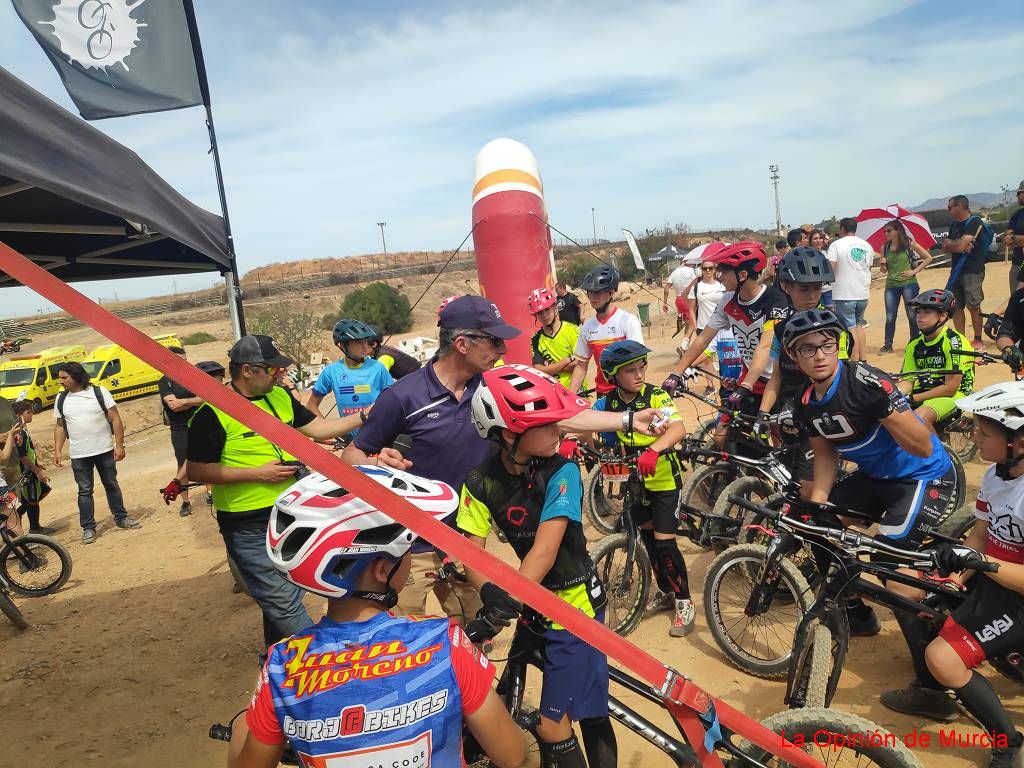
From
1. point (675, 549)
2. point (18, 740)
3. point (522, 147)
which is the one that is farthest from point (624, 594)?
point (522, 147)

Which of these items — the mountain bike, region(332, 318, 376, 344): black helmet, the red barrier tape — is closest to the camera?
the red barrier tape

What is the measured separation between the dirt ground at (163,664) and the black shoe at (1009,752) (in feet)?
1.37

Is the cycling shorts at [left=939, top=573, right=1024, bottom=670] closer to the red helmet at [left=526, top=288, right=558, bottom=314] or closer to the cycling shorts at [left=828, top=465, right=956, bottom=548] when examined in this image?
the cycling shorts at [left=828, top=465, right=956, bottom=548]

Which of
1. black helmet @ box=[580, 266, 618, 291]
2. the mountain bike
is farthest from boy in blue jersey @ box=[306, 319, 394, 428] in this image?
the mountain bike

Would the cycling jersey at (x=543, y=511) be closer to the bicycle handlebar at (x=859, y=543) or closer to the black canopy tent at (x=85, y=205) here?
the bicycle handlebar at (x=859, y=543)

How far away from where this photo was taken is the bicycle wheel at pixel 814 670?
3.42 meters

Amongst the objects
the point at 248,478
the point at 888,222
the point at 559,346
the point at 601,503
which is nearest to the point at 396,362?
the point at 559,346

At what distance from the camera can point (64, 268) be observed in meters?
5.80

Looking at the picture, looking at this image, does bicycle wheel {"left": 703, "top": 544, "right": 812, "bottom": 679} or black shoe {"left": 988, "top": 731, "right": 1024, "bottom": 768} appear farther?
bicycle wheel {"left": 703, "top": 544, "right": 812, "bottom": 679}

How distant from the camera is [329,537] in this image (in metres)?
1.81

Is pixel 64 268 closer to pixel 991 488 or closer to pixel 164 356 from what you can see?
pixel 164 356

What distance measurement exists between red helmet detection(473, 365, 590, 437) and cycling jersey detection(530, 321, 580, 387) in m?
5.23

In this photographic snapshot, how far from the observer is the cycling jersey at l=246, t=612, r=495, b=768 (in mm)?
1756

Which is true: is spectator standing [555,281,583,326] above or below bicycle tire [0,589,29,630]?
above
